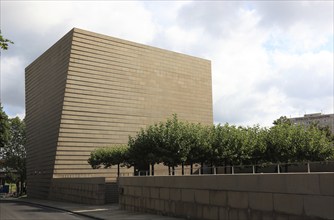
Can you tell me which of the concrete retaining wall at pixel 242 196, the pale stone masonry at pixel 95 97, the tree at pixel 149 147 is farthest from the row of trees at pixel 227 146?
the pale stone masonry at pixel 95 97

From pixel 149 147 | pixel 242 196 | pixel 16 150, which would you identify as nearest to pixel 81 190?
pixel 149 147

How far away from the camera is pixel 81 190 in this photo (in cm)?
3922

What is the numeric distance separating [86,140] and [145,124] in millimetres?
11179

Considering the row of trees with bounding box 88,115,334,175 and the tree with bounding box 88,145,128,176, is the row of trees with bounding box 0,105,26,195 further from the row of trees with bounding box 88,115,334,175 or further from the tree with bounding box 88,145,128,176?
the row of trees with bounding box 88,115,334,175

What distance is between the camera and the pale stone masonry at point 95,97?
56.0m

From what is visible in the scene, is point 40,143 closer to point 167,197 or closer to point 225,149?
point 225,149

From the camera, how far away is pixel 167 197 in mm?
21828

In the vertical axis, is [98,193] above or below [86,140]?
below

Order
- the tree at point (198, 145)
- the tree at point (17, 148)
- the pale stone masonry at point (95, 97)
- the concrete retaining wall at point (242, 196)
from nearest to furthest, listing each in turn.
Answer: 1. the concrete retaining wall at point (242, 196)
2. the tree at point (198, 145)
3. the pale stone masonry at point (95, 97)
4. the tree at point (17, 148)

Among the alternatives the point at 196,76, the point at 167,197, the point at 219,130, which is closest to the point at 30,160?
the point at 196,76

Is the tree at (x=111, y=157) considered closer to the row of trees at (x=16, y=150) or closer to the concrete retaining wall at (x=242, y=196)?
the concrete retaining wall at (x=242, y=196)

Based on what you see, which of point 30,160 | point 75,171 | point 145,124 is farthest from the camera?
point 30,160

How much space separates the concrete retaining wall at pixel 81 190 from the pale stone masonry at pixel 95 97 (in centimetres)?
532

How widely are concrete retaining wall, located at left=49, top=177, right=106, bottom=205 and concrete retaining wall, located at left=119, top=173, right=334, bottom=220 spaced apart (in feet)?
37.2
